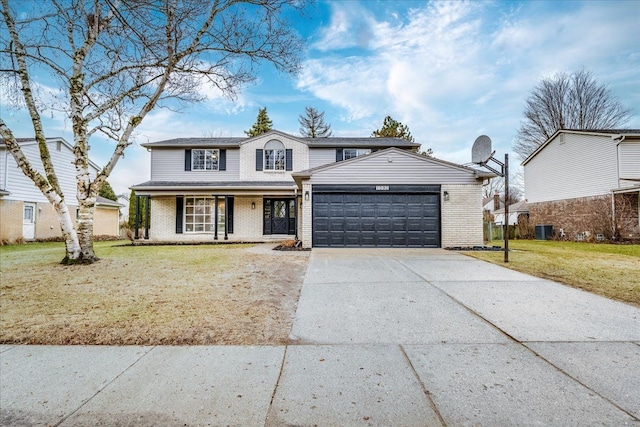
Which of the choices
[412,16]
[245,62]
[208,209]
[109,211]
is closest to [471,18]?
[412,16]

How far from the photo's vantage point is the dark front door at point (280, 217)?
16.2 meters

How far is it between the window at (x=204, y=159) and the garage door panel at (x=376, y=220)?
25.1 feet

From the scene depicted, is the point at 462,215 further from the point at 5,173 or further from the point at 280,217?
the point at 5,173

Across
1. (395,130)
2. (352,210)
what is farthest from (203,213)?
(395,130)

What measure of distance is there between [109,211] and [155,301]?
2269 centimetres

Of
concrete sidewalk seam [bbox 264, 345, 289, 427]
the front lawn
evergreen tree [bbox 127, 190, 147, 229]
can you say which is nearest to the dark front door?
the front lawn

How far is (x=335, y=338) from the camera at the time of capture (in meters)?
3.31

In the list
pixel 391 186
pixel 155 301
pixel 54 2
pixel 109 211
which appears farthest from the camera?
pixel 109 211

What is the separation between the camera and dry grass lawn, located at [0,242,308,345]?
3.43m

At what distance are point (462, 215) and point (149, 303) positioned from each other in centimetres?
1121

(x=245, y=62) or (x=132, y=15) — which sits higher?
(x=245, y=62)

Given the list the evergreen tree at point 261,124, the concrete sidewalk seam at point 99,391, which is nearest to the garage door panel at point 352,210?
the concrete sidewalk seam at point 99,391

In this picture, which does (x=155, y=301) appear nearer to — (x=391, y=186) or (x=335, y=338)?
(x=335, y=338)

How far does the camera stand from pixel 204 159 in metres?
16.7
